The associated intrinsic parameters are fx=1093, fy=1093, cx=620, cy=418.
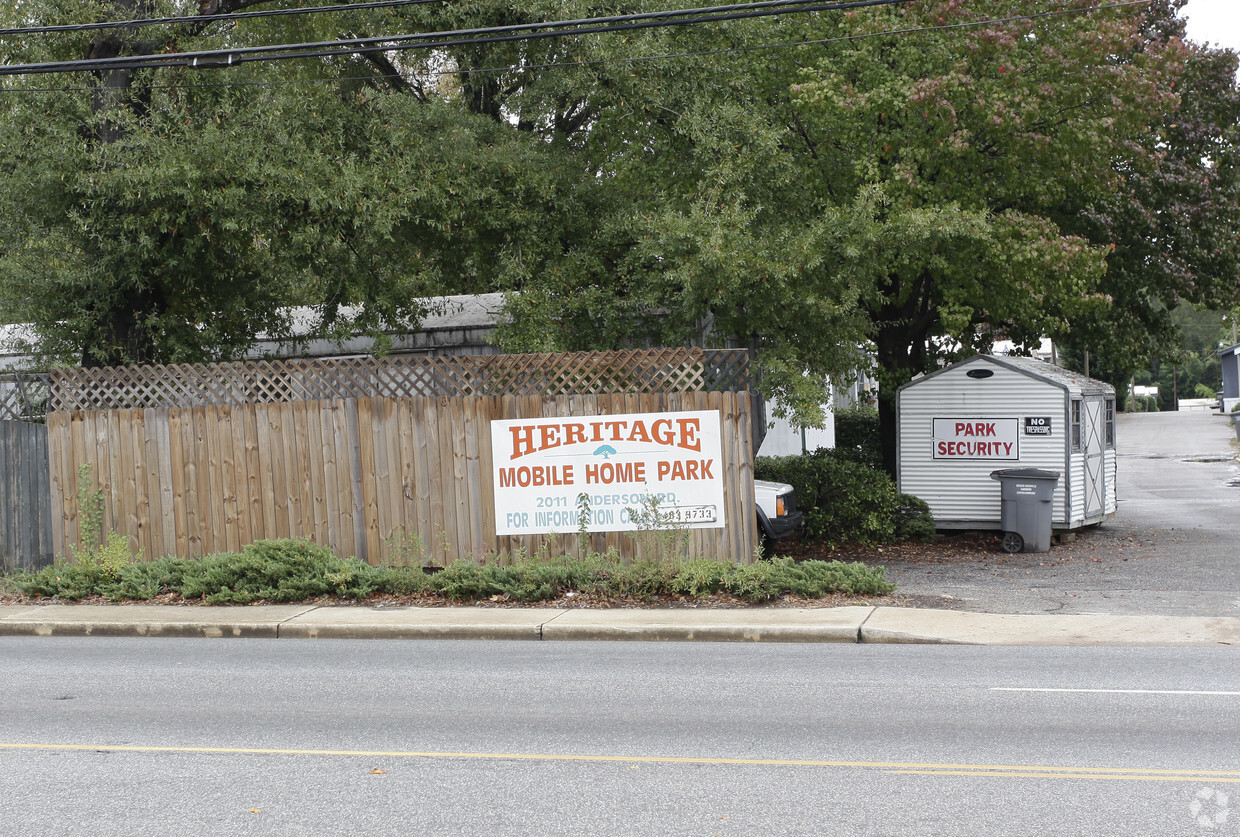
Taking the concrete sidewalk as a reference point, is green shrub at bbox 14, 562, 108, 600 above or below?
above

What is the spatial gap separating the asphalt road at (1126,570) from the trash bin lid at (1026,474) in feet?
3.55

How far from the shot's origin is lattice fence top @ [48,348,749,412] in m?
12.4

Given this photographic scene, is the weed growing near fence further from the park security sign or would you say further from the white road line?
the white road line

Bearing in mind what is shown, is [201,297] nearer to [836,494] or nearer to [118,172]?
[118,172]

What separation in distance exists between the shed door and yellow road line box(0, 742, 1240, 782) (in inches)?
445

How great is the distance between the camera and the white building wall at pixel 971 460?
15992 mm

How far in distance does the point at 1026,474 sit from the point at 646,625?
759cm

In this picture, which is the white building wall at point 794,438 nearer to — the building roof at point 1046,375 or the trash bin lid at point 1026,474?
the building roof at point 1046,375

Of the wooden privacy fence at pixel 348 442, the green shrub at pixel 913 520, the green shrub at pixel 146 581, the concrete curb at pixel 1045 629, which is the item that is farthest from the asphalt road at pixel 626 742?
the green shrub at pixel 913 520

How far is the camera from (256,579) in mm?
11930

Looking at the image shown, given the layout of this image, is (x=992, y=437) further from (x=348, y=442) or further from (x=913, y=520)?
(x=348, y=442)

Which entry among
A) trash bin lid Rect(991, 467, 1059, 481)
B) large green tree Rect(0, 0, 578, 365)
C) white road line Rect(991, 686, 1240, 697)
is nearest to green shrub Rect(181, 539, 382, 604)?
large green tree Rect(0, 0, 578, 365)

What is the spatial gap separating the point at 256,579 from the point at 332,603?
0.97 meters

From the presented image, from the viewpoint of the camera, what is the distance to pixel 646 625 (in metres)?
10.2
